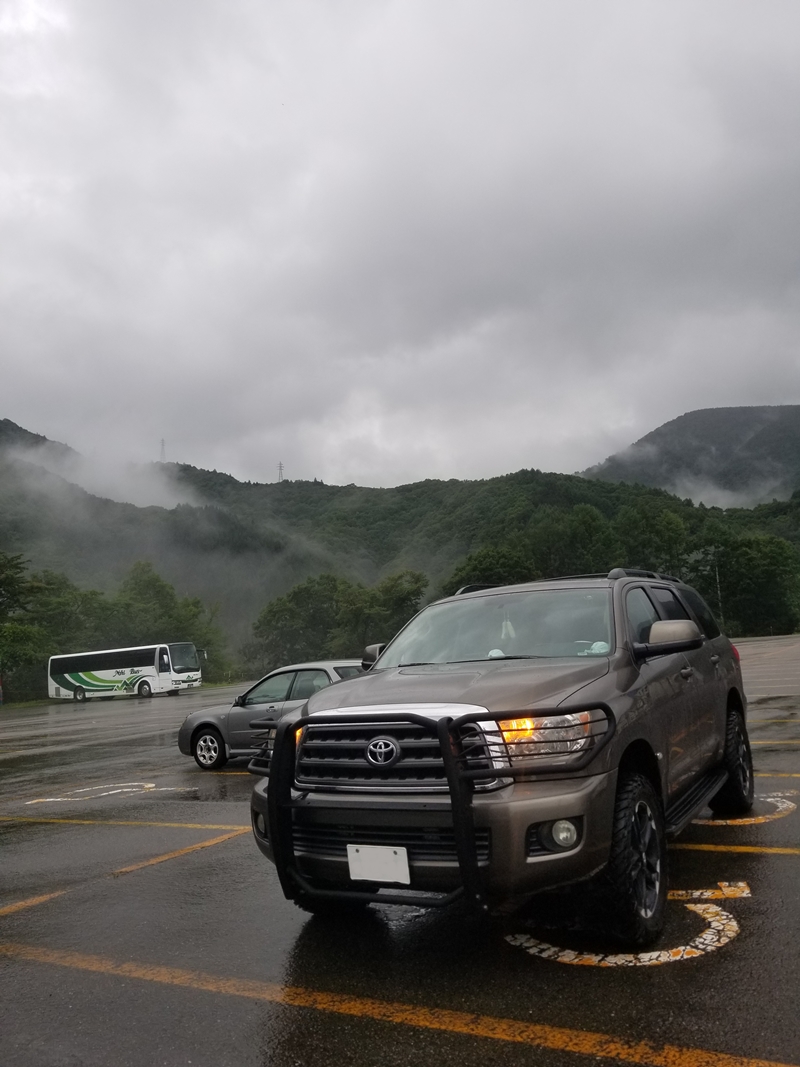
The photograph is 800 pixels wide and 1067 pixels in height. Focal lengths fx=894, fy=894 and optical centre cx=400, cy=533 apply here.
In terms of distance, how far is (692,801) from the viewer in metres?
5.31

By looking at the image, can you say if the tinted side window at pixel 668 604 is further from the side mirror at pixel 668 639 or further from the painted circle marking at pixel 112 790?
the painted circle marking at pixel 112 790

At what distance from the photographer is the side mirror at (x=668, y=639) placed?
4.78 m

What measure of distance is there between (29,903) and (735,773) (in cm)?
489

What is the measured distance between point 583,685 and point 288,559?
15753 cm

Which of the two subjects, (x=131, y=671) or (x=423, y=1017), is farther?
(x=131, y=671)

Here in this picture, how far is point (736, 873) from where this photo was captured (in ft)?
17.3

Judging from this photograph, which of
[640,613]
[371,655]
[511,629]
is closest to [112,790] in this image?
[371,655]

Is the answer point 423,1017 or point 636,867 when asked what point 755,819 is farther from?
point 423,1017

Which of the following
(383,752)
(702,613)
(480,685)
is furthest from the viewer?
(702,613)

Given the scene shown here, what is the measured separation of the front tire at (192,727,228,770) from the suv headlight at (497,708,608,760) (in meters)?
8.44

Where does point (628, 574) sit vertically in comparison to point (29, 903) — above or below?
above

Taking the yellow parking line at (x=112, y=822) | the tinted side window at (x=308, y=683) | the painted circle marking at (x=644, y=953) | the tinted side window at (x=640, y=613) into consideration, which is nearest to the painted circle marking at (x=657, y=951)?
the painted circle marking at (x=644, y=953)

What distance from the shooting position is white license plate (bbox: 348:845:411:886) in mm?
3852

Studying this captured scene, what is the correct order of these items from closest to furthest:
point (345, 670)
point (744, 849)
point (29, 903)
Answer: point (29, 903), point (744, 849), point (345, 670)
